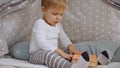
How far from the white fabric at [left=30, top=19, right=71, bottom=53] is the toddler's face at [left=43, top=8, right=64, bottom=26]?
0.02m

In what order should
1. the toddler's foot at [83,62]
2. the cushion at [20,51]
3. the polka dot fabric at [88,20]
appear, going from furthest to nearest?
1. the polka dot fabric at [88,20]
2. the cushion at [20,51]
3. the toddler's foot at [83,62]

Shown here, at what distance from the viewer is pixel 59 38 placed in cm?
167

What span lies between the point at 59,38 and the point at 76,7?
341 millimetres

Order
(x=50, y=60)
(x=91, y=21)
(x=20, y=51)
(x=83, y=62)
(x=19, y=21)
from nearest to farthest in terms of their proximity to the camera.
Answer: (x=83, y=62)
(x=50, y=60)
(x=20, y=51)
(x=19, y=21)
(x=91, y=21)

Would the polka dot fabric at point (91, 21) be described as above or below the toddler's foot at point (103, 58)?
above

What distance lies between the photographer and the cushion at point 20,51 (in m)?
1.58

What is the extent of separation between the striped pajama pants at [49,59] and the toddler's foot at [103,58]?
187 mm

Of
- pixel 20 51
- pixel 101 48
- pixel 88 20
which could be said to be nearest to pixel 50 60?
pixel 20 51

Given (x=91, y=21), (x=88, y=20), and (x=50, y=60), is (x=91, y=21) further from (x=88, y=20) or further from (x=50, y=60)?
(x=50, y=60)

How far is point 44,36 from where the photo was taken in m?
1.48

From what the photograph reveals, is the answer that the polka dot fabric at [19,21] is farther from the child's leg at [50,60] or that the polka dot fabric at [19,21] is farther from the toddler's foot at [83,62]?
the toddler's foot at [83,62]

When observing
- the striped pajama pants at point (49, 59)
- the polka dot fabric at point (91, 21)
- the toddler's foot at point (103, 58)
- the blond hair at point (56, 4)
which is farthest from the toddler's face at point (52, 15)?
the polka dot fabric at point (91, 21)

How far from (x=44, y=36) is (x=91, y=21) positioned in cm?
51

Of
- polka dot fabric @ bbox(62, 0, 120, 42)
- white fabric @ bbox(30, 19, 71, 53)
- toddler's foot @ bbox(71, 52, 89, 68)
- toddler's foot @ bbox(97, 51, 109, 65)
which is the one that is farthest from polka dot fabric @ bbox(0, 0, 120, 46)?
toddler's foot @ bbox(71, 52, 89, 68)
